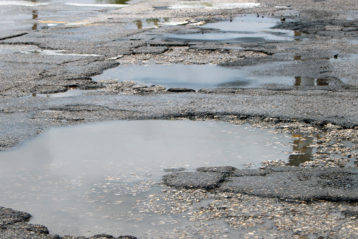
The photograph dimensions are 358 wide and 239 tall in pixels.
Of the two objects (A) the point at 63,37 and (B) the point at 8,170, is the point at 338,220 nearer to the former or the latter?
(B) the point at 8,170

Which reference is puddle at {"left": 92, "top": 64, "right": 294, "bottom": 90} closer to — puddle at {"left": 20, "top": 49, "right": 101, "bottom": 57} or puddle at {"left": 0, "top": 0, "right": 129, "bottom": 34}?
puddle at {"left": 20, "top": 49, "right": 101, "bottom": 57}

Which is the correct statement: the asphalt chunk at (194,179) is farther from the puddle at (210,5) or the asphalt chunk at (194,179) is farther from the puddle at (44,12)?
the puddle at (210,5)

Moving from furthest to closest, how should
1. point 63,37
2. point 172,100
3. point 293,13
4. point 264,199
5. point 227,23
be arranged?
point 293,13, point 227,23, point 63,37, point 172,100, point 264,199

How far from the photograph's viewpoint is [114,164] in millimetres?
5941

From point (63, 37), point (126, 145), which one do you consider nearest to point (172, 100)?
point (126, 145)

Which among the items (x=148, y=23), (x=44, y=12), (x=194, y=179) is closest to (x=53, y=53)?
(x=148, y=23)

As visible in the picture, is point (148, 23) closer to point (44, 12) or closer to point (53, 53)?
point (44, 12)

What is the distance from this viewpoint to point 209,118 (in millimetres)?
7332

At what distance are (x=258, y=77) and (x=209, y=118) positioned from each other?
7.79ft

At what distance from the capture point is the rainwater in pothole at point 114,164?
475 cm

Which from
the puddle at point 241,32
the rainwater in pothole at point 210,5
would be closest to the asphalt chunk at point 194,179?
the puddle at point 241,32

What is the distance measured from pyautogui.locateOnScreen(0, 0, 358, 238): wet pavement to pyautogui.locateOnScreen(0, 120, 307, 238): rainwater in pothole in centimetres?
6

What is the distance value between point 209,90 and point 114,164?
9.88ft

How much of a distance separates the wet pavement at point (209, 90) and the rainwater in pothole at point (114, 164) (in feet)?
0.19
